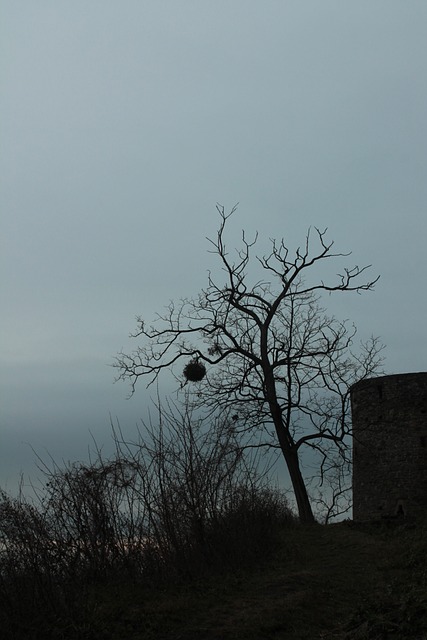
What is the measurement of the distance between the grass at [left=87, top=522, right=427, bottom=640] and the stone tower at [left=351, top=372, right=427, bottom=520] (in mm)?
7279

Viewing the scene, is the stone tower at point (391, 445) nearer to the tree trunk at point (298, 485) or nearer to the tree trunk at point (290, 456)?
the tree trunk at point (298, 485)

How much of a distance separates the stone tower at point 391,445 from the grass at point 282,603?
728cm

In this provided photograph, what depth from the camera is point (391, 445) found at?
19.2 metres

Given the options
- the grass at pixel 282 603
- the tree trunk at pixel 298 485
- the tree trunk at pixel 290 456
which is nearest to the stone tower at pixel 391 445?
the tree trunk at pixel 298 485

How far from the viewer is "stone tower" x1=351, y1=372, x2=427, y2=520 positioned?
61.8 ft

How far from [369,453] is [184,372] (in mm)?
5621

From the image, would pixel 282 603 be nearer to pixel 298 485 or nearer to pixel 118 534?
pixel 118 534

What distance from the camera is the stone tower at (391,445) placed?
18844mm

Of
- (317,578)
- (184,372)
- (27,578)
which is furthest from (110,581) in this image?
(184,372)

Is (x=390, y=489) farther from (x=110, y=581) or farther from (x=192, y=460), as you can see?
(x=110, y=581)

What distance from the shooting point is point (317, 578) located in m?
10.0

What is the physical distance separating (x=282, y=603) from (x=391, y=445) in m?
11.6

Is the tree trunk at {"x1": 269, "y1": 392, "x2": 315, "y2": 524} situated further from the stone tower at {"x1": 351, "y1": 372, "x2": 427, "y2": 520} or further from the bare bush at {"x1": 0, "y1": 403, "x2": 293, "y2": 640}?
the bare bush at {"x1": 0, "y1": 403, "x2": 293, "y2": 640}

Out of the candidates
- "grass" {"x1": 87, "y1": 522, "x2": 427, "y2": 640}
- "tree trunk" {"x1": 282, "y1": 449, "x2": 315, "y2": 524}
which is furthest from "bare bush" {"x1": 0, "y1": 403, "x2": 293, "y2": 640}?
"tree trunk" {"x1": 282, "y1": 449, "x2": 315, "y2": 524}
